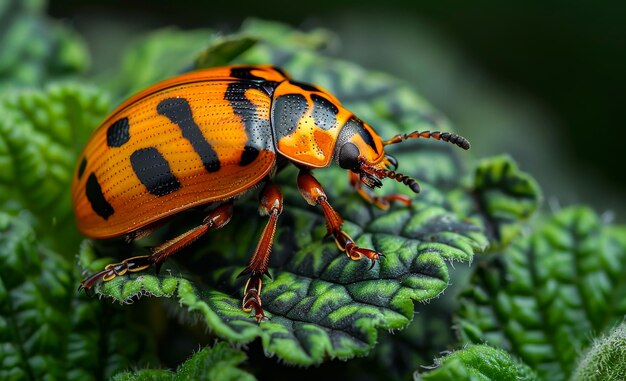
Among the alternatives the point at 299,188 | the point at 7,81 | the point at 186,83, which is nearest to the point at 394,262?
the point at 299,188

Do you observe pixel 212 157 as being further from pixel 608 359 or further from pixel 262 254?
pixel 608 359

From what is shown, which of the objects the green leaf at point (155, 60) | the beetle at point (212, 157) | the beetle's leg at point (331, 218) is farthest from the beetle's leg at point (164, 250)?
the green leaf at point (155, 60)

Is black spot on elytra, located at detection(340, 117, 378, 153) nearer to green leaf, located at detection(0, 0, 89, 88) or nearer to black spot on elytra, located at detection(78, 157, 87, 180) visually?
black spot on elytra, located at detection(78, 157, 87, 180)

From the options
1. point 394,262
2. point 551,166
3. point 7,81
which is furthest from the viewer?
point 551,166

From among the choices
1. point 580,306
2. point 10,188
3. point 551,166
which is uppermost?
point 551,166

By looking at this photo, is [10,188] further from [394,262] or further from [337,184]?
[394,262]

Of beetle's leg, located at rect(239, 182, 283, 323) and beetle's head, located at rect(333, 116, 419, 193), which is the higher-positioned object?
beetle's head, located at rect(333, 116, 419, 193)

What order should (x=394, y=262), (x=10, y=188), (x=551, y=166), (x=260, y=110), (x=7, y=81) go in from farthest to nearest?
(x=551, y=166) → (x=7, y=81) → (x=10, y=188) → (x=260, y=110) → (x=394, y=262)

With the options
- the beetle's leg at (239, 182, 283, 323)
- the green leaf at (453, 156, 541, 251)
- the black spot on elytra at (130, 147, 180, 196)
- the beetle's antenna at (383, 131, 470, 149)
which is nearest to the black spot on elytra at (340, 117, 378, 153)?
the beetle's antenna at (383, 131, 470, 149)
